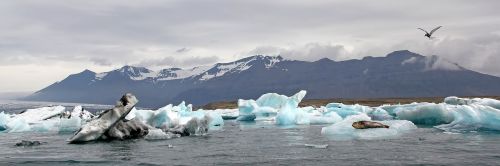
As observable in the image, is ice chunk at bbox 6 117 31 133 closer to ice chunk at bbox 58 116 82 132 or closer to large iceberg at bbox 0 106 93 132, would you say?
large iceberg at bbox 0 106 93 132

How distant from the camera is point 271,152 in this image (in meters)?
26.3

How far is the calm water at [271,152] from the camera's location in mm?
22797

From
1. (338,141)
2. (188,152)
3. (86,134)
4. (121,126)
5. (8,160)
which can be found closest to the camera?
(8,160)

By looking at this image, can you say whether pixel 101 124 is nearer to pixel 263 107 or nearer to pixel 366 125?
pixel 366 125

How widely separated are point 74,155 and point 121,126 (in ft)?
30.1

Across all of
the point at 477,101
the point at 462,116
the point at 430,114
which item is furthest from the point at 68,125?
the point at 477,101

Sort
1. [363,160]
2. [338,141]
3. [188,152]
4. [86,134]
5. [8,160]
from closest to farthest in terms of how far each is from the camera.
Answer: [363,160], [8,160], [188,152], [338,141], [86,134]

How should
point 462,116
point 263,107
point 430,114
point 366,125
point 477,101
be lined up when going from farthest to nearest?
point 263,107 → point 430,114 → point 477,101 → point 462,116 → point 366,125

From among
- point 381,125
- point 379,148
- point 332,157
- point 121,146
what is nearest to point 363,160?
point 332,157

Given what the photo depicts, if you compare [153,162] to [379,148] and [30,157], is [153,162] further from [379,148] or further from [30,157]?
[379,148]

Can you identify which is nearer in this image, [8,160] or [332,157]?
[332,157]

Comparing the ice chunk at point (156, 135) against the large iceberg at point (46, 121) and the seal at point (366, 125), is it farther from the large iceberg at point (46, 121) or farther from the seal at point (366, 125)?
the large iceberg at point (46, 121)

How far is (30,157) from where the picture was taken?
26078 millimetres

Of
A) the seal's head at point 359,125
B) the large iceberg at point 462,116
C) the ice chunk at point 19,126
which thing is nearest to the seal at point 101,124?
the seal's head at point 359,125
